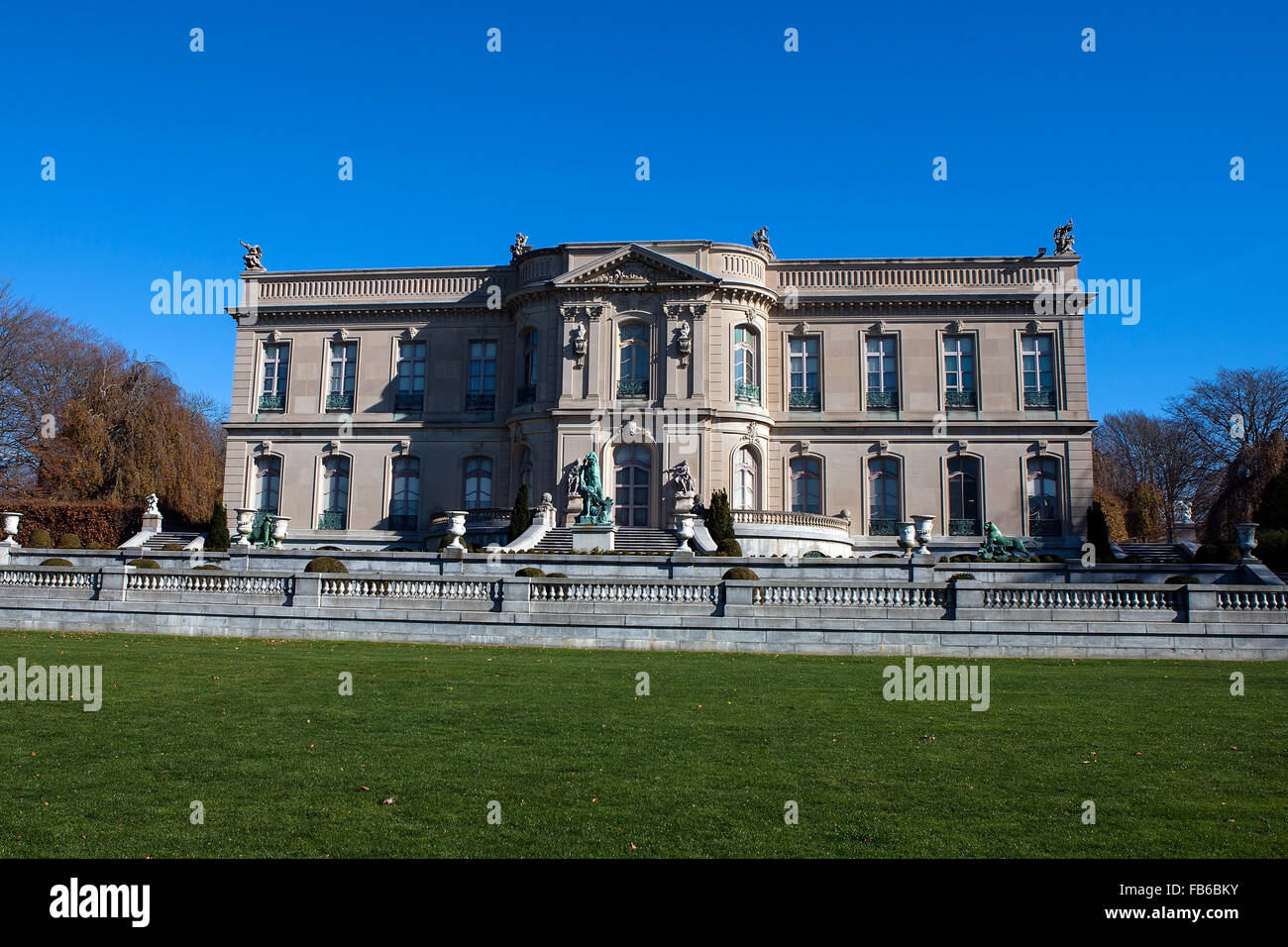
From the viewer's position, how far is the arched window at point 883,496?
1526 inches

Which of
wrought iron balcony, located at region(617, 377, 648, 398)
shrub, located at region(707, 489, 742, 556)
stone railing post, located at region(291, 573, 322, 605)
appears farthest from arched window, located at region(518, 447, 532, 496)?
stone railing post, located at region(291, 573, 322, 605)

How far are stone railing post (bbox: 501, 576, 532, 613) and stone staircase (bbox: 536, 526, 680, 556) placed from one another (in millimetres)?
10217

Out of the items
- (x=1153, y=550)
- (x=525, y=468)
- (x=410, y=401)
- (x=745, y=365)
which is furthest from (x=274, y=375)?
(x=1153, y=550)

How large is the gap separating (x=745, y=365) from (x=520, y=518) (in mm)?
10643

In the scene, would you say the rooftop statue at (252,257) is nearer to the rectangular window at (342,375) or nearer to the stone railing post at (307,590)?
the rectangular window at (342,375)

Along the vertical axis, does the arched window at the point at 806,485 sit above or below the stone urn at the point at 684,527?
above

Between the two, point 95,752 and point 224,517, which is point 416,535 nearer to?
point 224,517

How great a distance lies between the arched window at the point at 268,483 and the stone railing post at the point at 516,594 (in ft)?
79.0

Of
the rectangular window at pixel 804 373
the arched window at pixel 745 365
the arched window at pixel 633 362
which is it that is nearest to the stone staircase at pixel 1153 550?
the rectangular window at pixel 804 373

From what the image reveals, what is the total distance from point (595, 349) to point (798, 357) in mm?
8427

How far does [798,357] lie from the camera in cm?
4022
